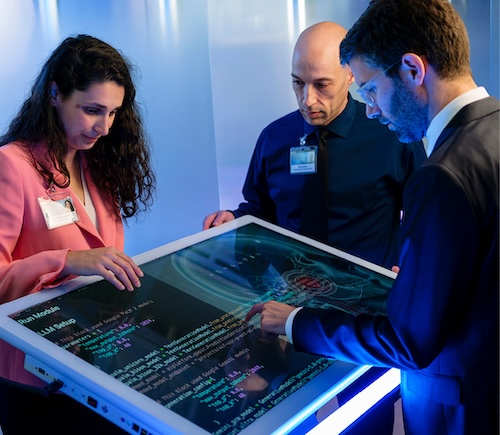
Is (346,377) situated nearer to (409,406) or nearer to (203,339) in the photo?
(409,406)

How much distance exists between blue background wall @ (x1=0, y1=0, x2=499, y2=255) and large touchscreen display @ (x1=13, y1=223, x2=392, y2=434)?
1891 mm

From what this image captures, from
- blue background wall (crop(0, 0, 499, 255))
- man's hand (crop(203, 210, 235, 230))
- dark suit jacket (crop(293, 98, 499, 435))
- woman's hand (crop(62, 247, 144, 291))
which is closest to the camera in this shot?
dark suit jacket (crop(293, 98, 499, 435))

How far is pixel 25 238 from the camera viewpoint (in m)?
1.90

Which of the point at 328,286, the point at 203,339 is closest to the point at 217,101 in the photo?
the point at 328,286

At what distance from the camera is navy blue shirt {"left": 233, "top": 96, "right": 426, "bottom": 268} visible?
2.41 meters

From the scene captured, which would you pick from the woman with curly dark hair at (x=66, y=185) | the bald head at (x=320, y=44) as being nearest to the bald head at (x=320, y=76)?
the bald head at (x=320, y=44)

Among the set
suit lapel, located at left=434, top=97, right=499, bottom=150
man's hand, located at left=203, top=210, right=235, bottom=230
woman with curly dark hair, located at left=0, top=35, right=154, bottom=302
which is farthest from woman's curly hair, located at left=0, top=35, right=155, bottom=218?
suit lapel, located at left=434, top=97, right=499, bottom=150

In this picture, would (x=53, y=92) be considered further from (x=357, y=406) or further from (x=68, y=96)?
(x=357, y=406)

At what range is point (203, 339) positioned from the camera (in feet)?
5.08

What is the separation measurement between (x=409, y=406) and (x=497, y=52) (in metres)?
2.71

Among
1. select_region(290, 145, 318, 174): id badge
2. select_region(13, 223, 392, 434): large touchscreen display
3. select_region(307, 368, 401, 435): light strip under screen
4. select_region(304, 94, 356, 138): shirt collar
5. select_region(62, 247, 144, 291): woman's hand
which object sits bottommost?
select_region(307, 368, 401, 435): light strip under screen

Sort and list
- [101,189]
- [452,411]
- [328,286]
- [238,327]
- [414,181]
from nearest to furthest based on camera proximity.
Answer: [414,181], [452,411], [238,327], [328,286], [101,189]

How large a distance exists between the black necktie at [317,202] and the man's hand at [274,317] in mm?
862

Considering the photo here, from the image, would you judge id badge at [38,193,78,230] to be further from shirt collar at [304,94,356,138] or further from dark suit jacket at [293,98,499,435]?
shirt collar at [304,94,356,138]
